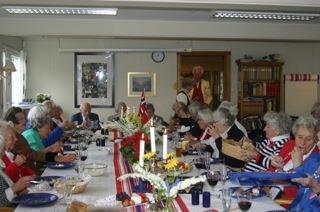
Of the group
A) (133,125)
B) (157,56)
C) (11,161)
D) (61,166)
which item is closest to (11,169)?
(11,161)

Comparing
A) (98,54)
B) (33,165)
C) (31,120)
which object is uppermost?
(98,54)

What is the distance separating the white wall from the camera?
361 inches

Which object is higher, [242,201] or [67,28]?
[67,28]

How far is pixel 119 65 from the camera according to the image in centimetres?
930

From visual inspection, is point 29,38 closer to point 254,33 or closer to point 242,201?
point 254,33

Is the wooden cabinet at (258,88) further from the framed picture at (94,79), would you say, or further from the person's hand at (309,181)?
the person's hand at (309,181)

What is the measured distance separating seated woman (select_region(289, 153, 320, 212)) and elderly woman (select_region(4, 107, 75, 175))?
2.07 metres

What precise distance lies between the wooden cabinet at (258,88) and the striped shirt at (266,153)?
217 inches

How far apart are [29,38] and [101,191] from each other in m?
6.87

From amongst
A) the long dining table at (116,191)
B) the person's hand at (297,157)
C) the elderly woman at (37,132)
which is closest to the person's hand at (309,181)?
the long dining table at (116,191)

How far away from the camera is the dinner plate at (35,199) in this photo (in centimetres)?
258

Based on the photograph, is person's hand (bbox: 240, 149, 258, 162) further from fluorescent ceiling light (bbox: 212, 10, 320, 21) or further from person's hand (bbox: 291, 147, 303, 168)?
fluorescent ceiling light (bbox: 212, 10, 320, 21)

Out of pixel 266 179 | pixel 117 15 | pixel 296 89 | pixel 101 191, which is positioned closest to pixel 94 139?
pixel 117 15

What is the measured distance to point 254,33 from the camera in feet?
24.7
